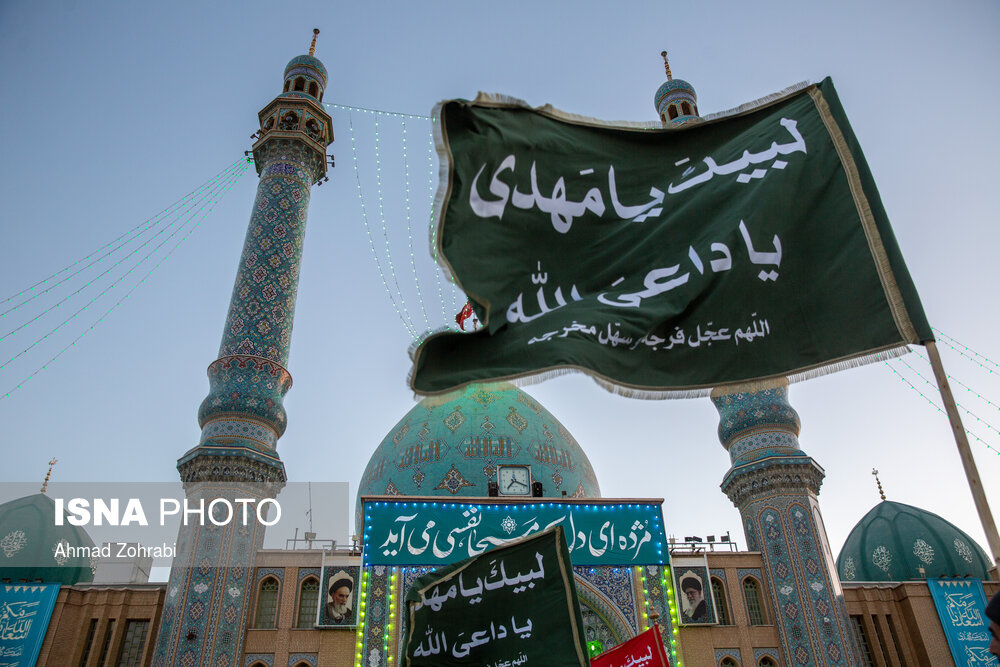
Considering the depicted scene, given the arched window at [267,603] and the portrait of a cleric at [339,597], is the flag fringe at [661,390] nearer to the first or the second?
the portrait of a cleric at [339,597]

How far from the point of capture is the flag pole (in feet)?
9.61

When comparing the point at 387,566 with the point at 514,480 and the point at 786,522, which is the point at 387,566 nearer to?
the point at 514,480

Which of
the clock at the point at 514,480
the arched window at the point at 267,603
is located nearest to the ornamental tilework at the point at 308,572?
the arched window at the point at 267,603

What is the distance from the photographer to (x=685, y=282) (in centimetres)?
395

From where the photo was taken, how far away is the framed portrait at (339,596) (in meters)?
15.1

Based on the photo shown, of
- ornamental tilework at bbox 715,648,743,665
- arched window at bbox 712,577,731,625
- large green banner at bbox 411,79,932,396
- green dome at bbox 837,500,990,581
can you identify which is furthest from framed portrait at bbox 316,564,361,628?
green dome at bbox 837,500,990,581

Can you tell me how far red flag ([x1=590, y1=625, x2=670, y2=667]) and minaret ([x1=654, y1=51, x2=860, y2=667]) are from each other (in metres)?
8.72

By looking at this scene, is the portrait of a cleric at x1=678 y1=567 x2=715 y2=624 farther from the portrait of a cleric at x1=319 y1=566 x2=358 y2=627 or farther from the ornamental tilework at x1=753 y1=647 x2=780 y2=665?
the portrait of a cleric at x1=319 y1=566 x2=358 y2=627

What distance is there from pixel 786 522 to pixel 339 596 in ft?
31.4

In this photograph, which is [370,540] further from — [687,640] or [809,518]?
[809,518]

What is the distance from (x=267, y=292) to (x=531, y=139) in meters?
14.2

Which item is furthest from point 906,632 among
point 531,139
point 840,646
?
point 531,139

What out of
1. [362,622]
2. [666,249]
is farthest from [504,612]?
[362,622]

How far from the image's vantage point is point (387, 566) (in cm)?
1560
